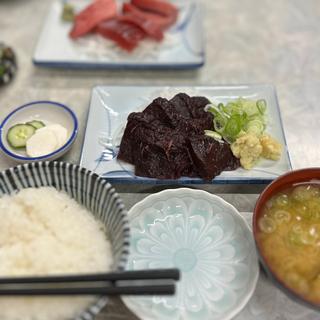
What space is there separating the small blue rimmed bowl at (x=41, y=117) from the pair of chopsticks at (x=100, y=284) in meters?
0.81

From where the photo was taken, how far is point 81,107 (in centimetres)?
224

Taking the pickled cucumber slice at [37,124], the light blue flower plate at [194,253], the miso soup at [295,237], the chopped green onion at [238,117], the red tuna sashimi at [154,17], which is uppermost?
the red tuna sashimi at [154,17]

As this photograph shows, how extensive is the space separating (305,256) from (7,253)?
106 centimetres

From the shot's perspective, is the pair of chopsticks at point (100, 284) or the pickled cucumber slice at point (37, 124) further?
the pickled cucumber slice at point (37, 124)

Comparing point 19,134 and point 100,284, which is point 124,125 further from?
point 100,284

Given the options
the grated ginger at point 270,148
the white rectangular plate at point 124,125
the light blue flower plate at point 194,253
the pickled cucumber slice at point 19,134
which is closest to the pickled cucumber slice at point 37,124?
the pickled cucumber slice at point 19,134

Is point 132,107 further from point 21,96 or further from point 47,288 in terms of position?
point 47,288

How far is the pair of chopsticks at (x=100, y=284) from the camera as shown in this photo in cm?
116

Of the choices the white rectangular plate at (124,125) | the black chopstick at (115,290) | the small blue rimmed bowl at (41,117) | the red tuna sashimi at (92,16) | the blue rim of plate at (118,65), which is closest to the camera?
the black chopstick at (115,290)

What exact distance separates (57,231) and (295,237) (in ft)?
2.89

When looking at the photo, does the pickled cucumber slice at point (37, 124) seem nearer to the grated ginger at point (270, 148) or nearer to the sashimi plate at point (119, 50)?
the sashimi plate at point (119, 50)

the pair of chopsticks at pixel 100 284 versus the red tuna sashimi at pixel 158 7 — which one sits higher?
the red tuna sashimi at pixel 158 7

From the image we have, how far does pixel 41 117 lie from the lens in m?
2.10

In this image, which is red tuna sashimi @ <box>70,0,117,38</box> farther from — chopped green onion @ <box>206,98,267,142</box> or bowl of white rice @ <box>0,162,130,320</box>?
bowl of white rice @ <box>0,162,130,320</box>
